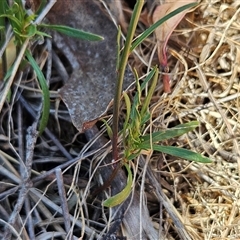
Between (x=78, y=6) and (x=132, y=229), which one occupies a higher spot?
(x=78, y=6)

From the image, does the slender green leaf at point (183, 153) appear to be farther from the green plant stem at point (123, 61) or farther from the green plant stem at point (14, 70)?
the green plant stem at point (14, 70)

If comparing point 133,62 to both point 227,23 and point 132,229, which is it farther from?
point 132,229

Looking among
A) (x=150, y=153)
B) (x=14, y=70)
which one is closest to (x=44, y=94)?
(x=14, y=70)

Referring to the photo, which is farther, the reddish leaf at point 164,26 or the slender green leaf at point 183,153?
the reddish leaf at point 164,26

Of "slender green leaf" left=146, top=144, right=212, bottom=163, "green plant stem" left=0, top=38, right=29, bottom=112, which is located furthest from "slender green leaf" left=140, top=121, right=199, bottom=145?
"green plant stem" left=0, top=38, right=29, bottom=112

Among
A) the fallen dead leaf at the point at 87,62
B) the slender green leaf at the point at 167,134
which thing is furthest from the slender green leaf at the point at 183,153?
the fallen dead leaf at the point at 87,62

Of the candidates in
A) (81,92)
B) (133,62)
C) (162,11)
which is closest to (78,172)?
(81,92)

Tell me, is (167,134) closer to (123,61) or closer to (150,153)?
(150,153)

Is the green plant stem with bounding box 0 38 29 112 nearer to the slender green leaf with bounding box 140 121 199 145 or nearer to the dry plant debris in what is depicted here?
the dry plant debris
